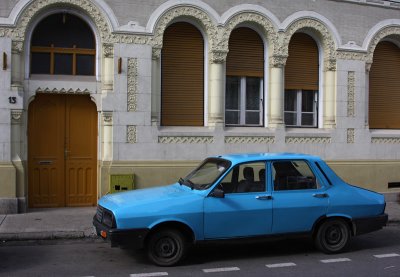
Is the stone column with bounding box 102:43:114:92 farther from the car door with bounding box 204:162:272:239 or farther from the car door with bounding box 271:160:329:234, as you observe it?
the car door with bounding box 271:160:329:234

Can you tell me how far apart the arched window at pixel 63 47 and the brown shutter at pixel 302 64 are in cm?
528

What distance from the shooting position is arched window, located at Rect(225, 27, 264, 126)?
1341 cm

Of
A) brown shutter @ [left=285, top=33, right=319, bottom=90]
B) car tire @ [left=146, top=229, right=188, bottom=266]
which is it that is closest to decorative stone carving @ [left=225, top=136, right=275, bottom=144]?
brown shutter @ [left=285, top=33, right=319, bottom=90]

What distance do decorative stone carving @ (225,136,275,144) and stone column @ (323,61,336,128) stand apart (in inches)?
72.2

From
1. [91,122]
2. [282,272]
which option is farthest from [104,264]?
[91,122]

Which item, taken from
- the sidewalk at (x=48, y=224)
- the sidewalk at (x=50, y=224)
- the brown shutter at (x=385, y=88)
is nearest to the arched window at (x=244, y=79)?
the brown shutter at (x=385, y=88)

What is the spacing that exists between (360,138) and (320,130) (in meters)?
1.24

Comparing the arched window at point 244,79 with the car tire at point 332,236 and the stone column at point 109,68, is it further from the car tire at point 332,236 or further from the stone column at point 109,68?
the car tire at point 332,236

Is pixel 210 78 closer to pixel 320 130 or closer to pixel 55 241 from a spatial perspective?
pixel 320 130

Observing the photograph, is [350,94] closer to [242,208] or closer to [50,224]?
Answer: [242,208]

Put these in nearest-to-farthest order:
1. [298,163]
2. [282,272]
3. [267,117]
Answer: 1. [282,272]
2. [298,163]
3. [267,117]

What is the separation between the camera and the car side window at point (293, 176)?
26.5 ft

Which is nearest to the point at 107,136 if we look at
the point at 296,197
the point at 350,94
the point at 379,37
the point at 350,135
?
the point at 296,197

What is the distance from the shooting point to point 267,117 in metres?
13.6
